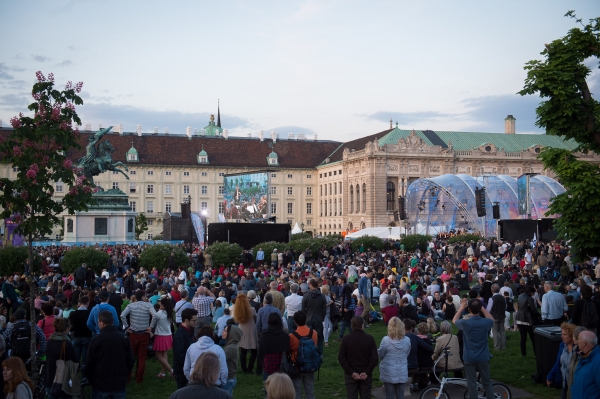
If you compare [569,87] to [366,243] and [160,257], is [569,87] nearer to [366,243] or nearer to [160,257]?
[160,257]

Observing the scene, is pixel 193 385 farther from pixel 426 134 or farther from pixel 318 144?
pixel 318 144

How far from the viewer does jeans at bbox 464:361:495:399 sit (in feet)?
29.9

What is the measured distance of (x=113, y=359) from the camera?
8383 millimetres

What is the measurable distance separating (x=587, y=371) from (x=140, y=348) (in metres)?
7.69

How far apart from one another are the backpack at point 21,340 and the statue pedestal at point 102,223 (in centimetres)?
3489

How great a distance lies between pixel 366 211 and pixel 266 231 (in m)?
42.0

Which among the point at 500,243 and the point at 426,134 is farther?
the point at 426,134

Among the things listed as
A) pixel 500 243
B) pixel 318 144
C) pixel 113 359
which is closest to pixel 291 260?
pixel 500 243

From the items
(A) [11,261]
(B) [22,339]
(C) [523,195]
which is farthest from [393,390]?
(C) [523,195]

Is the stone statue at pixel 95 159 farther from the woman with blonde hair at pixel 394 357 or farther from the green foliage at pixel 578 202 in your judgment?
the woman with blonde hair at pixel 394 357

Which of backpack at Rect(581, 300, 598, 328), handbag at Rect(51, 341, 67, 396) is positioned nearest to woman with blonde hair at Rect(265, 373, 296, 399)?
handbag at Rect(51, 341, 67, 396)

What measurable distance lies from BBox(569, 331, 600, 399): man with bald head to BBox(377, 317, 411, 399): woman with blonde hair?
97.4 inches

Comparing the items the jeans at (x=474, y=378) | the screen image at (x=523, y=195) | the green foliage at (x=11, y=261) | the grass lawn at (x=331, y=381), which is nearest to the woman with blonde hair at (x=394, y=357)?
the jeans at (x=474, y=378)

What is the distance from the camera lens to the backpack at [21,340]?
1030 cm
